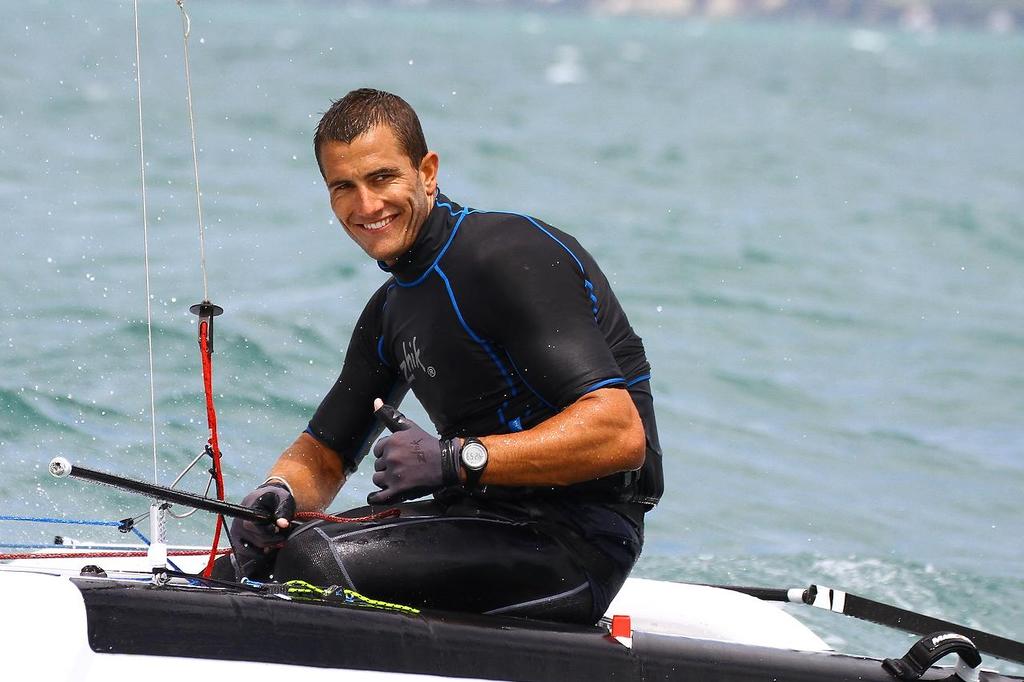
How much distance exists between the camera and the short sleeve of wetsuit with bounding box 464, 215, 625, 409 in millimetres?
2574

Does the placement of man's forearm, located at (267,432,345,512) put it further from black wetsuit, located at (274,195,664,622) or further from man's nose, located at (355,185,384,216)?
man's nose, located at (355,185,384,216)

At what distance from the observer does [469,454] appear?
2529mm

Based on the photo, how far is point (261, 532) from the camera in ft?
9.10

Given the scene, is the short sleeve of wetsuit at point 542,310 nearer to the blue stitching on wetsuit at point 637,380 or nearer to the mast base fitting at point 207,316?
the blue stitching on wetsuit at point 637,380

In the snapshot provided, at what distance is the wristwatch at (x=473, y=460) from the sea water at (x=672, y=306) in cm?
236

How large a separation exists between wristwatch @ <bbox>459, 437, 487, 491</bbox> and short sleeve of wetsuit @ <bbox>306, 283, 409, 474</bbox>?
572mm

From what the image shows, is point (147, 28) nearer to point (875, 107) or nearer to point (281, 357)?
point (875, 107)

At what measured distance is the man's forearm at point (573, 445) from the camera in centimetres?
252

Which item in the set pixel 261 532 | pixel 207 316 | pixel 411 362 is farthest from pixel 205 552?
pixel 411 362

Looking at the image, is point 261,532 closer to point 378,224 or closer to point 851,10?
point 378,224

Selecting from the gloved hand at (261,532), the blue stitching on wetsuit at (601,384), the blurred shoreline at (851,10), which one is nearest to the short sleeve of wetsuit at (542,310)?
the blue stitching on wetsuit at (601,384)

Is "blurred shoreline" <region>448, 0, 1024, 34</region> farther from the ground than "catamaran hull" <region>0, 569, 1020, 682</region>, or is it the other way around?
"blurred shoreline" <region>448, 0, 1024, 34</region>

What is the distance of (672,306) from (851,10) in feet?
447

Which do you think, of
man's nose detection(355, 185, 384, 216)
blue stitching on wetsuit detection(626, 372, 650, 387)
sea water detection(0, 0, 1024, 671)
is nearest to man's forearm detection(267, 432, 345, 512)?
man's nose detection(355, 185, 384, 216)
